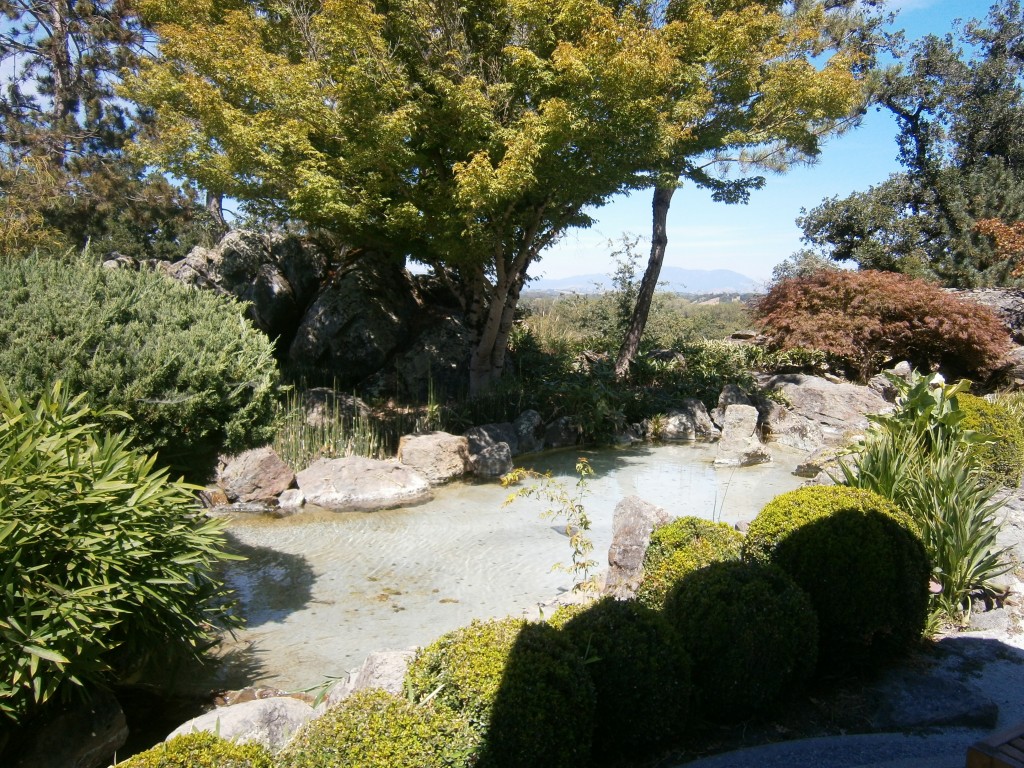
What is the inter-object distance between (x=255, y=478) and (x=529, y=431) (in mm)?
3851

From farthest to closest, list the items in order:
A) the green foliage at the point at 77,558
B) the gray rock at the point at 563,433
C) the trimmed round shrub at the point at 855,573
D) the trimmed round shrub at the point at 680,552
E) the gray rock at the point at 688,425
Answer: the gray rock at the point at 688,425 → the gray rock at the point at 563,433 → the trimmed round shrub at the point at 680,552 → the trimmed round shrub at the point at 855,573 → the green foliage at the point at 77,558

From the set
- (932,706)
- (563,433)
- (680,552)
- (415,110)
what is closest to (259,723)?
(680,552)

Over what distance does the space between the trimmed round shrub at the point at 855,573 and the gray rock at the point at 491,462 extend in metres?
5.06

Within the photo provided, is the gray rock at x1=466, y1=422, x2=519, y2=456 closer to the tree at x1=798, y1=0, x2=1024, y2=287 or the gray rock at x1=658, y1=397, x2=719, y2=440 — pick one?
the gray rock at x1=658, y1=397, x2=719, y2=440

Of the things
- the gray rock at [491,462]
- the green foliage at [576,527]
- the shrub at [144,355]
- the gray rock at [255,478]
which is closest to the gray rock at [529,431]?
the gray rock at [491,462]

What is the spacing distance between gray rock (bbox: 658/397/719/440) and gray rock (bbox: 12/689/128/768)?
869 cm

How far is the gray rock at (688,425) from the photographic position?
10789 mm

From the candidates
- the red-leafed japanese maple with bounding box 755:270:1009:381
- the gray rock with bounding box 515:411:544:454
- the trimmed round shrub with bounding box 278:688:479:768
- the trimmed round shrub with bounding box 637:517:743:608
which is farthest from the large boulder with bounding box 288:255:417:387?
the trimmed round shrub with bounding box 278:688:479:768

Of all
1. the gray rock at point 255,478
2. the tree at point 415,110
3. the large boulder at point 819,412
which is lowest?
the gray rock at point 255,478

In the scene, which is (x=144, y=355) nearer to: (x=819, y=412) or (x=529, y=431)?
(x=529, y=431)

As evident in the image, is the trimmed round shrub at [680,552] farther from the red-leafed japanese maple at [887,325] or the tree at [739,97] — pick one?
the red-leafed japanese maple at [887,325]

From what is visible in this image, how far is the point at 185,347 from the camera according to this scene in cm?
405

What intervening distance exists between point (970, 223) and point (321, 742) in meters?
18.6

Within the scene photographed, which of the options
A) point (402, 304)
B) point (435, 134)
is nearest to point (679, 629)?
point (435, 134)
